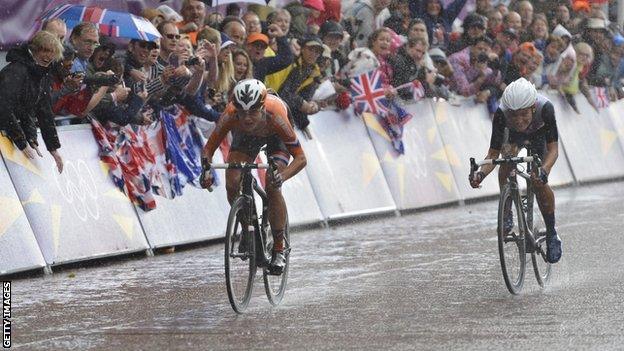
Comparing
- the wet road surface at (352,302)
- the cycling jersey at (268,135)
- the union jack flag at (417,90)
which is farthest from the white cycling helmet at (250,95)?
the union jack flag at (417,90)

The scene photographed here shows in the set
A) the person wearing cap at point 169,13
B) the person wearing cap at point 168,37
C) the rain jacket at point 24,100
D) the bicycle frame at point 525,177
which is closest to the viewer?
the bicycle frame at point 525,177

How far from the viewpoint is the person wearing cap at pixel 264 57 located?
18000mm

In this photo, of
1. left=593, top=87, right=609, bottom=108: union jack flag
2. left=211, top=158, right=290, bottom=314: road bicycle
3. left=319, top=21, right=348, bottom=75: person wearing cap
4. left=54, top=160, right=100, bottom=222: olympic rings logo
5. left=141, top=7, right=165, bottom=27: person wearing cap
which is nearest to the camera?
left=211, top=158, right=290, bottom=314: road bicycle

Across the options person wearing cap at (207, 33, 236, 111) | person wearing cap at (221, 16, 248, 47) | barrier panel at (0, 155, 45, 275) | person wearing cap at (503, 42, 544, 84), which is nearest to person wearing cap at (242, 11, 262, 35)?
person wearing cap at (221, 16, 248, 47)

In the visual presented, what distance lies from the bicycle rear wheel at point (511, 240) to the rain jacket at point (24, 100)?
4.50 metres

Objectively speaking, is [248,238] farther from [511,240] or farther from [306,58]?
[306,58]

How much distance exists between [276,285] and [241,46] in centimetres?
614

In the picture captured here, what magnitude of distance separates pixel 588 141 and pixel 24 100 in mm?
14314

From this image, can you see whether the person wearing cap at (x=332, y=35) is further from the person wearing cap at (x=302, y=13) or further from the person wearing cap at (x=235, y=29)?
the person wearing cap at (x=235, y=29)

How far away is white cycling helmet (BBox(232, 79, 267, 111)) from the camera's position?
11.5 meters

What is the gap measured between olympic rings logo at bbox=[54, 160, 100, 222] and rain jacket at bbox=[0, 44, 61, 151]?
493 mm

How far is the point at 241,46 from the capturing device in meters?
17.9

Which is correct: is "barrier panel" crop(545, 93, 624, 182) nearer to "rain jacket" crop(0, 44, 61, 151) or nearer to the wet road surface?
the wet road surface

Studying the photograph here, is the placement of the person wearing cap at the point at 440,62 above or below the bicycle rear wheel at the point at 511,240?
below
